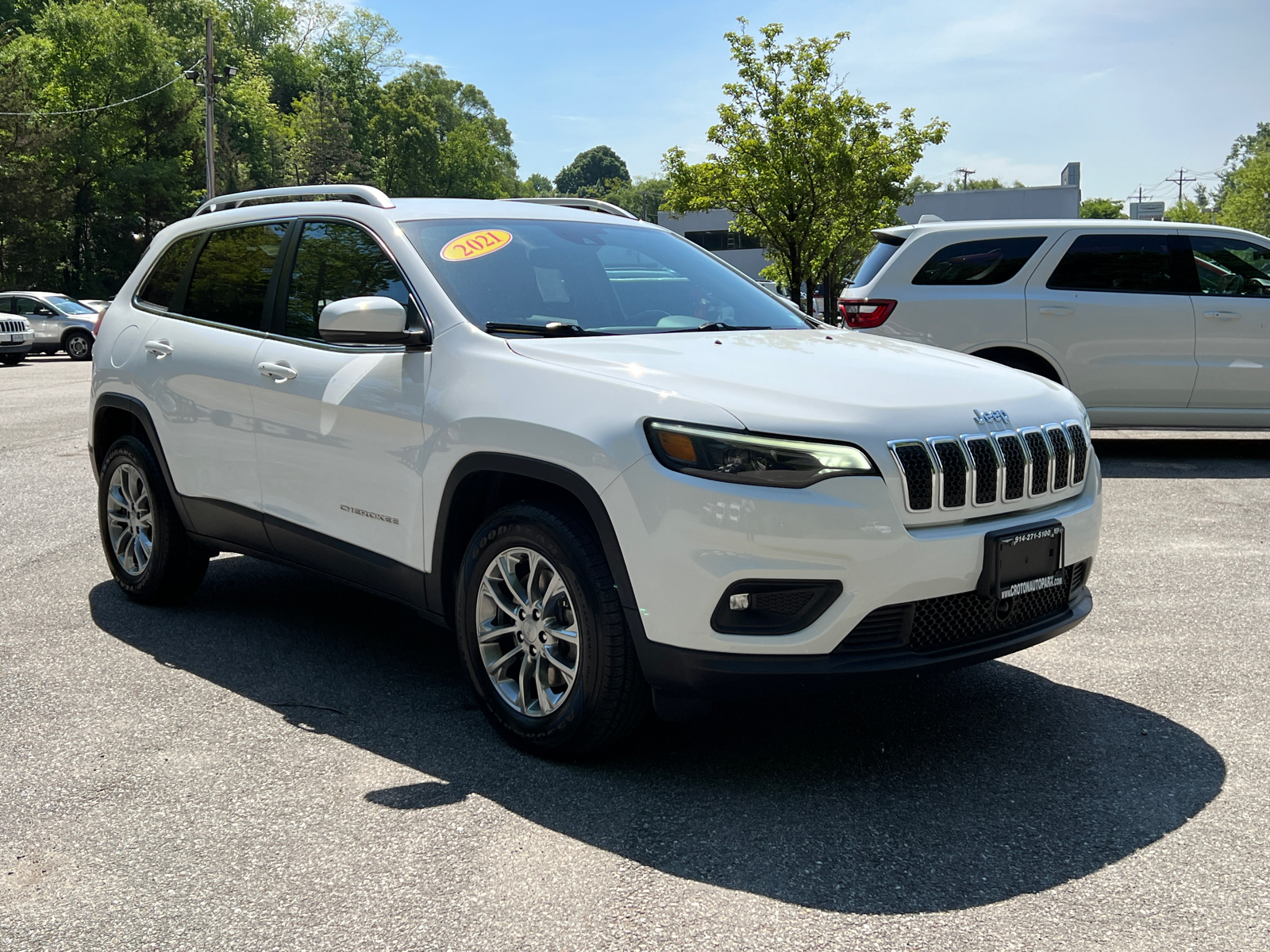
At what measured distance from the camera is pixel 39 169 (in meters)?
46.1

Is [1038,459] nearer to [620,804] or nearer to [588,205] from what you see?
[620,804]

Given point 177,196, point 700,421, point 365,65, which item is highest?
point 365,65

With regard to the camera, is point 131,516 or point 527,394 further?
point 131,516

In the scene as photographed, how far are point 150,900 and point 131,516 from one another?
313 centimetres

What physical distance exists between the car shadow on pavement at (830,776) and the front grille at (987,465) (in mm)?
850

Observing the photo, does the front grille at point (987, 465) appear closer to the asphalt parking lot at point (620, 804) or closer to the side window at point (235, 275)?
the asphalt parking lot at point (620, 804)

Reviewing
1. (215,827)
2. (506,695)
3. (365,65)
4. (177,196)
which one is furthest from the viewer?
(365,65)

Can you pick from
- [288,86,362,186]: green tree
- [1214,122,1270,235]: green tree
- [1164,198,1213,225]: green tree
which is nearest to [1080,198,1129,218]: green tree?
[1164,198,1213,225]: green tree

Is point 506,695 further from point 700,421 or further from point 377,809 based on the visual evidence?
point 700,421

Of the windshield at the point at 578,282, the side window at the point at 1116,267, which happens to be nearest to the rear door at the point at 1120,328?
the side window at the point at 1116,267

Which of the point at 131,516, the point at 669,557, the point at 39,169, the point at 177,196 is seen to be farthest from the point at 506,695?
the point at 177,196

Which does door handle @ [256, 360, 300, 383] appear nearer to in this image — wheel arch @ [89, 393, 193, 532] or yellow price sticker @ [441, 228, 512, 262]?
yellow price sticker @ [441, 228, 512, 262]

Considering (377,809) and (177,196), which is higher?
(177,196)

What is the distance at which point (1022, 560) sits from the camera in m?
3.51
